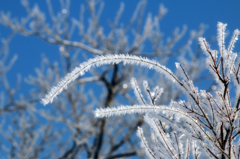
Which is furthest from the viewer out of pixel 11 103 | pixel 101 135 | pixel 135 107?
pixel 11 103

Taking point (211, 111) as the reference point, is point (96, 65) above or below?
above

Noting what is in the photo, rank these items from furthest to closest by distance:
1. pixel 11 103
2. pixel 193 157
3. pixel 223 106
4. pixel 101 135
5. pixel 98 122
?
pixel 98 122 → pixel 11 103 → pixel 101 135 → pixel 193 157 → pixel 223 106

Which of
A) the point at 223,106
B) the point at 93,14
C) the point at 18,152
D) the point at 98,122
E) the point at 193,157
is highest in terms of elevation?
the point at 93,14

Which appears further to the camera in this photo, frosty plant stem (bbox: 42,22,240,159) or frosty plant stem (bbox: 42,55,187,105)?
frosty plant stem (bbox: 42,22,240,159)

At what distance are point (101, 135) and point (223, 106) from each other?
372 cm

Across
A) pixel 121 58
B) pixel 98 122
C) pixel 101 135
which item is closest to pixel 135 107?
pixel 121 58

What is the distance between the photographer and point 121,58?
2.54 feet

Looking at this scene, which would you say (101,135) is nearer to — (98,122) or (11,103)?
(98,122)

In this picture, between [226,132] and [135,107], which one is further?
[226,132]

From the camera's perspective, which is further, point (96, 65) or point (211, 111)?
point (211, 111)

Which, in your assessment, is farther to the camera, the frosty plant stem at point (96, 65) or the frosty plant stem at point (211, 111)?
the frosty plant stem at point (211, 111)

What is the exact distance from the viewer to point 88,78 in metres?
4.93

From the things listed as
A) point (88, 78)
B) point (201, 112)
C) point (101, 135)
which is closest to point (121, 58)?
point (201, 112)

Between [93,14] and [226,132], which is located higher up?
[93,14]
